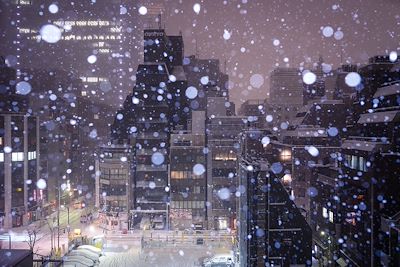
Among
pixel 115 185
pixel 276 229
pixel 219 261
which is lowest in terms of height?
pixel 219 261

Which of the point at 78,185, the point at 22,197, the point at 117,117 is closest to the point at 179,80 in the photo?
the point at 117,117

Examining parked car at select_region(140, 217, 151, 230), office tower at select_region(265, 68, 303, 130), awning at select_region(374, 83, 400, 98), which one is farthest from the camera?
office tower at select_region(265, 68, 303, 130)

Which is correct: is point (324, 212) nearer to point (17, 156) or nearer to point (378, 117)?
point (378, 117)

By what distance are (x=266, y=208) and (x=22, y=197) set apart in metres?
→ 45.1

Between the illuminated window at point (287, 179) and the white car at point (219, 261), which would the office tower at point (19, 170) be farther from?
the illuminated window at point (287, 179)

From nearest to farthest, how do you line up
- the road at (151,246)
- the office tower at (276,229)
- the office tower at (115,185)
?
the office tower at (276,229) < the road at (151,246) < the office tower at (115,185)

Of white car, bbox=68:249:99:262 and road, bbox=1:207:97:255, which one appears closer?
white car, bbox=68:249:99:262

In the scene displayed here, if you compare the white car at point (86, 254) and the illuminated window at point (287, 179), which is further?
the illuminated window at point (287, 179)

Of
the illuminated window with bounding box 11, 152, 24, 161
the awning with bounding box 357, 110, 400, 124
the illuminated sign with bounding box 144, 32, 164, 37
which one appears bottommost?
the illuminated window with bounding box 11, 152, 24, 161

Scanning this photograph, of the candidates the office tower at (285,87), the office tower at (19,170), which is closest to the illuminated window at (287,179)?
the office tower at (19,170)

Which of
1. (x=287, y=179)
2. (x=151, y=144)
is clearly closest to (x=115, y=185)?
(x=151, y=144)

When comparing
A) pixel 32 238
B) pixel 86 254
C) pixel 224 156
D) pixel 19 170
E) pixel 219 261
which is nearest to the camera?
pixel 219 261

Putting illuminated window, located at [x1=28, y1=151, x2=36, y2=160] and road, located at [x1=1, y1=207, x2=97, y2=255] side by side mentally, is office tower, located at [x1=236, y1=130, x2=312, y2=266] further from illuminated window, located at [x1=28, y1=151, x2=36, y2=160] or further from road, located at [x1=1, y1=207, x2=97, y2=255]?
illuminated window, located at [x1=28, y1=151, x2=36, y2=160]

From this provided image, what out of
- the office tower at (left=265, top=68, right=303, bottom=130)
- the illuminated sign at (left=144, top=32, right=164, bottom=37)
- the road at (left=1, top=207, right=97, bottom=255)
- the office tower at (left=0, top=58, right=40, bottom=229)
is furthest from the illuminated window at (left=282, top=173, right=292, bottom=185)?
A: the office tower at (left=265, top=68, right=303, bottom=130)
